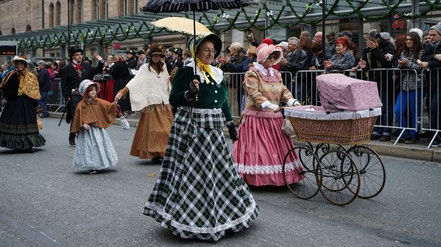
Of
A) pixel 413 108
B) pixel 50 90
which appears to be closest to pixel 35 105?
pixel 413 108

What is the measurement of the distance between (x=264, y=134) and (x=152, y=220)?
2.04 meters

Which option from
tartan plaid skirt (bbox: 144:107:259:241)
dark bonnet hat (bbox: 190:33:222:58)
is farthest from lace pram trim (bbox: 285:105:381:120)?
dark bonnet hat (bbox: 190:33:222:58)

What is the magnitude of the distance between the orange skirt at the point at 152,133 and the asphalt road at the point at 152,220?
2.28ft

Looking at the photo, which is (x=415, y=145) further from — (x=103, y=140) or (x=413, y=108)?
(x=103, y=140)

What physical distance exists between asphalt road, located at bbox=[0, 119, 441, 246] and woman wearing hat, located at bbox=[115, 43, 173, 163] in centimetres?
76

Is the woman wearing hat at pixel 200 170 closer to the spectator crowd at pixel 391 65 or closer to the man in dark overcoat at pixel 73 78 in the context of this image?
the spectator crowd at pixel 391 65

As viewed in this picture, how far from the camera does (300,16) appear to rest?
16.0 meters

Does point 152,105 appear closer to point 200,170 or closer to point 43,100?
point 200,170

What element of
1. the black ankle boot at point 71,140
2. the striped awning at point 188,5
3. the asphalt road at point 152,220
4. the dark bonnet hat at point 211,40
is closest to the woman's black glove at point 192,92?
the dark bonnet hat at point 211,40

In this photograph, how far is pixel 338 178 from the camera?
A: 6.80 metres

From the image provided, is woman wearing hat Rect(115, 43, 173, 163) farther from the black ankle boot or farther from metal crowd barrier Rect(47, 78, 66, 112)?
metal crowd barrier Rect(47, 78, 66, 112)

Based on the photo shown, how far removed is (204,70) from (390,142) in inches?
231

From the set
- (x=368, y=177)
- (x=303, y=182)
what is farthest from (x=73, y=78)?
(x=368, y=177)

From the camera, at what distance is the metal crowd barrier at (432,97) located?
9.88 m
